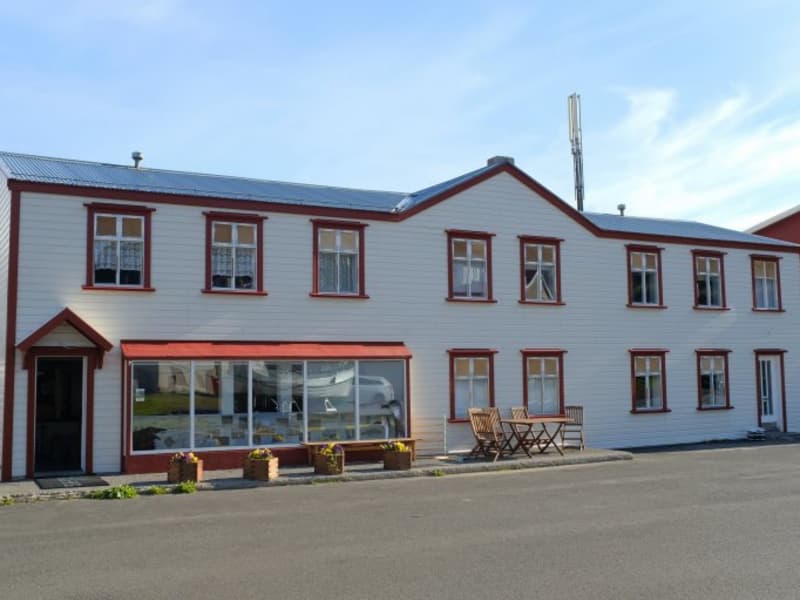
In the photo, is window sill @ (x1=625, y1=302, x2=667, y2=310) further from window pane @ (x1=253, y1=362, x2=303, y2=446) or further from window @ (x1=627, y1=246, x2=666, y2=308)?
window pane @ (x1=253, y1=362, x2=303, y2=446)

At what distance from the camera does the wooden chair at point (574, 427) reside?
20.4m

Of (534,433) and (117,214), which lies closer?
(117,214)

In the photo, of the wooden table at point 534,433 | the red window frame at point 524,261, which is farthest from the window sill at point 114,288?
the red window frame at point 524,261

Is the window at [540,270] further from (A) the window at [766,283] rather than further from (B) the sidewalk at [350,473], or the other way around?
(A) the window at [766,283]

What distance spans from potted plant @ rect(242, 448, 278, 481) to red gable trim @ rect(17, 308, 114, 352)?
3420mm

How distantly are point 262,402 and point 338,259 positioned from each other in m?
3.63

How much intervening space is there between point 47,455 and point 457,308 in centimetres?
938

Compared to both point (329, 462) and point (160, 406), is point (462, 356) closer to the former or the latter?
point (329, 462)

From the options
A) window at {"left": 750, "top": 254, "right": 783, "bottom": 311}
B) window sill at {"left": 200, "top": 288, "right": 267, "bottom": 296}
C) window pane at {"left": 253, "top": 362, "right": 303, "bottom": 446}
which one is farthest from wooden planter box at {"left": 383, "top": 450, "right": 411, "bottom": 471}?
window at {"left": 750, "top": 254, "right": 783, "bottom": 311}

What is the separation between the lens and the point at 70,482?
1456 centimetres

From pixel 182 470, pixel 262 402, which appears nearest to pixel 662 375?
pixel 262 402

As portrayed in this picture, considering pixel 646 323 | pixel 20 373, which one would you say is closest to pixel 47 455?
pixel 20 373

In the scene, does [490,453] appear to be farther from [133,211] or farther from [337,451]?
[133,211]

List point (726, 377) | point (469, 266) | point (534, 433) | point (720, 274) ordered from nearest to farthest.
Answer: point (469, 266), point (534, 433), point (726, 377), point (720, 274)
